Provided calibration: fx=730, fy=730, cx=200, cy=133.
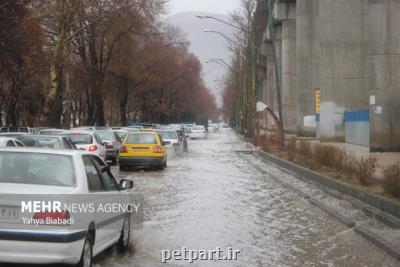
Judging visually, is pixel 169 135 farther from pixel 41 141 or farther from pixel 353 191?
pixel 353 191

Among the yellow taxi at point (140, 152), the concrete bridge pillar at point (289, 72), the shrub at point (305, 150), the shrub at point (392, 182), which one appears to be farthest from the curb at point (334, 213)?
the concrete bridge pillar at point (289, 72)

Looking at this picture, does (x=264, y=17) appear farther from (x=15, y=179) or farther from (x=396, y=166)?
(x=15, y=179)

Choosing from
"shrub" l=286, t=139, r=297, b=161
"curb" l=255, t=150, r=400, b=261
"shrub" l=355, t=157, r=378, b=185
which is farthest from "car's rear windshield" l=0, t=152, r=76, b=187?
"shrub" l=286, t=139, r=297, b=161

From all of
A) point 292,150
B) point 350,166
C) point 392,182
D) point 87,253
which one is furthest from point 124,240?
point 292,150

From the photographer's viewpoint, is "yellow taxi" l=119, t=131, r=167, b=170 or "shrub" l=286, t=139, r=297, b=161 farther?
"shrub" l=286, t=139, r=297, b=161

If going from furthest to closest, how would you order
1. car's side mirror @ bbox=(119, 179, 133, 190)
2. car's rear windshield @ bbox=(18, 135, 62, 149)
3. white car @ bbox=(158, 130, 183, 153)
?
white car @ bbox=(158, 130, 183, 153)
car's rear windshield @ bbox=(18, 135, 62, 149)
car's side mirror @ bbox=(119, 179, 133, 190)

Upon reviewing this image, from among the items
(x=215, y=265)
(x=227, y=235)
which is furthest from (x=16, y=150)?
(x=227, y=235)

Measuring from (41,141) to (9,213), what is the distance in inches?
565

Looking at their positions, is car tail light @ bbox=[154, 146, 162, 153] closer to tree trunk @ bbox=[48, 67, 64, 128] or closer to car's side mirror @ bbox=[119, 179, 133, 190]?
car's side mirror @ bbox=[119, 179, 133, 190]

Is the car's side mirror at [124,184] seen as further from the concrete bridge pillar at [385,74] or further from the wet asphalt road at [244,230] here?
the concrete bridge pillar at [385,74]

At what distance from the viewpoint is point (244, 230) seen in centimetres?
1238

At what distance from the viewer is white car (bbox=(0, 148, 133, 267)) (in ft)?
24.5

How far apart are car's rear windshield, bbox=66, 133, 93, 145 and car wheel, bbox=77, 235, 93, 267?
66.1 feet

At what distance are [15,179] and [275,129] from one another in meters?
36.6
